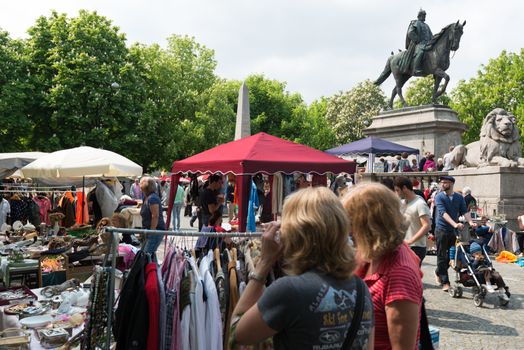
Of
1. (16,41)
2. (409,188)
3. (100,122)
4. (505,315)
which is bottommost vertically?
(505,315)

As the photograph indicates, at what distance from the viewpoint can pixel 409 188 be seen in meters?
6.20

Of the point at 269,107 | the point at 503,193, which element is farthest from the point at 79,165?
the point at 269,107

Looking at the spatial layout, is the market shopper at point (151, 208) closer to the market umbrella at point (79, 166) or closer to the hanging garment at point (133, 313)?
the market umbrella at point (79, 166)

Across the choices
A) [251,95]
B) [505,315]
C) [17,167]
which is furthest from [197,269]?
[251,95]

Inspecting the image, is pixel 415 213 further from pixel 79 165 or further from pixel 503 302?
pixel 79 165

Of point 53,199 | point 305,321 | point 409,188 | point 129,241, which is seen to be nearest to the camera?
point 305,321

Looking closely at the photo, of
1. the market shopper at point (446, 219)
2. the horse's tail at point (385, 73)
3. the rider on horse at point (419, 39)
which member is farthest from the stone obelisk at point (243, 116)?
the market shopper at point (446, 219)

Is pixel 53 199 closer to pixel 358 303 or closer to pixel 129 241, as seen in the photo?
pixel 129 241

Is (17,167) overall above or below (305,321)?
above

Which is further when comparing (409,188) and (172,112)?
(172,112)

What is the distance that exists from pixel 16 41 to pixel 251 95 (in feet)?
73.7

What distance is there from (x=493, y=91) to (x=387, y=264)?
41.8 m

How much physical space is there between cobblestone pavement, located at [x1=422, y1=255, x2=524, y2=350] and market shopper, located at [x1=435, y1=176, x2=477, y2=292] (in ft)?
1.51

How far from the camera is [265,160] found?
26.5 feet
